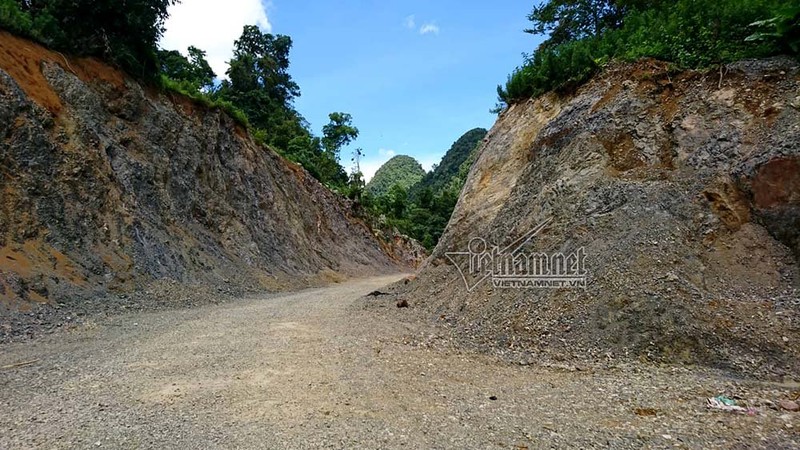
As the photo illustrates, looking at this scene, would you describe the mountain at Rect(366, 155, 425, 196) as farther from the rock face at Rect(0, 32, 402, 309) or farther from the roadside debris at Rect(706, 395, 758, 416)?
the roadside debris at Rect(706, 395, 758, 416)

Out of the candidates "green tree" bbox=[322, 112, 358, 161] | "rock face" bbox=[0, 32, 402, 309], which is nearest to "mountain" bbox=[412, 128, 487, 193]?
"green tree" bbox=[322, 112, 358, 161]

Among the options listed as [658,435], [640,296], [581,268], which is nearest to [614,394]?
[658,435]

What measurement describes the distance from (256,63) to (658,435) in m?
40.8

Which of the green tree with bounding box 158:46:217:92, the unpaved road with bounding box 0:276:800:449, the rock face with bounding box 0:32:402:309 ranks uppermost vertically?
the green tree with bounding box 158:46:217:92

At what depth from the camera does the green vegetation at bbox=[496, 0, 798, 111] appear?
664cm

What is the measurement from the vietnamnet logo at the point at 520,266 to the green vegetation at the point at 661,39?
374 cm

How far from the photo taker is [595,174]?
7.09 meters

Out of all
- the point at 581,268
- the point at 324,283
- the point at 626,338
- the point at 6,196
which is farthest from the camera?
the point at 324,283

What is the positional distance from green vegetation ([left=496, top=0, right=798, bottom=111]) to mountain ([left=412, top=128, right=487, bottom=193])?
5737 centimetres

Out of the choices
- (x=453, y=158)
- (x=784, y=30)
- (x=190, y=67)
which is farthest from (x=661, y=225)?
(x=453, y=158)

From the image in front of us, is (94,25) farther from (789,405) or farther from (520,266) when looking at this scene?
(789,405)

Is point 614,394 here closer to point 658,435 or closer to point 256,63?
point 658,435

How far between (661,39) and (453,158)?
2685 inches

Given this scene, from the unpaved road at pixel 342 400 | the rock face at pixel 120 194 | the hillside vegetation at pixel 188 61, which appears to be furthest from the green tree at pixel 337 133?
the unpaved road at pixel 342 400
